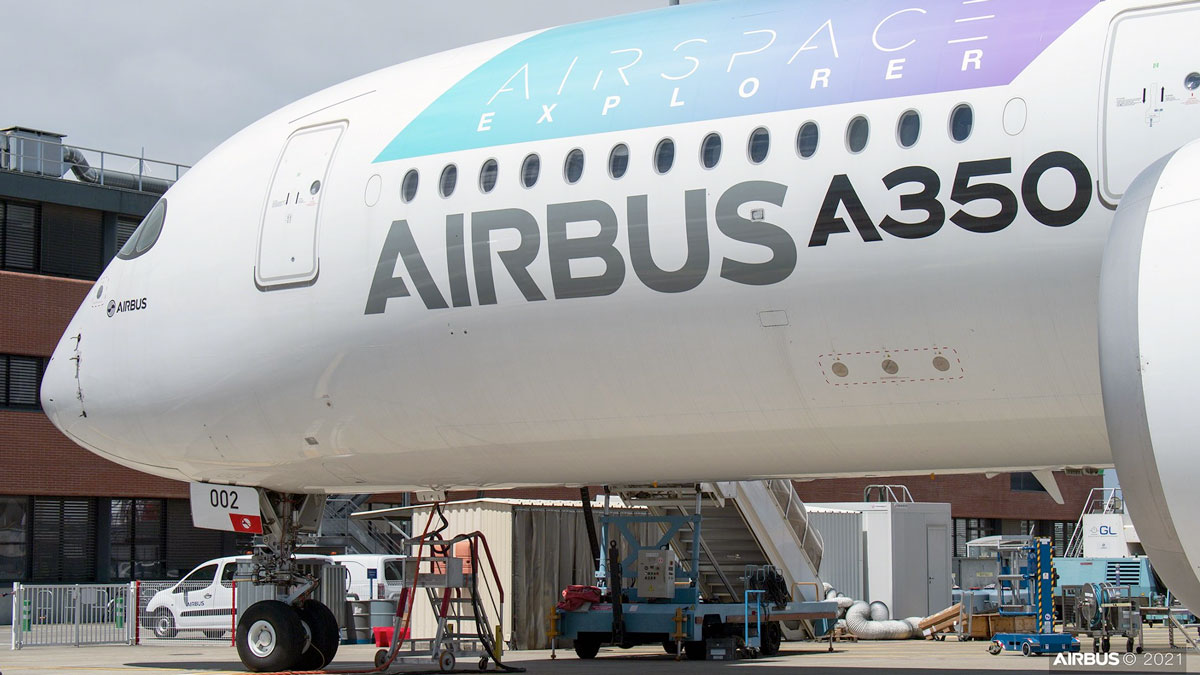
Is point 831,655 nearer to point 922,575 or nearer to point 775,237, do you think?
point 922,575

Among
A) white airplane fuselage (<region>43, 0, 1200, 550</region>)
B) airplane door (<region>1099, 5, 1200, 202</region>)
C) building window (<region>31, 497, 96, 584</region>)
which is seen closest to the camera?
→ airplane door (<region>1099, 5, 1200, 202</region>)

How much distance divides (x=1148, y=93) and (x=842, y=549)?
22.4 metres

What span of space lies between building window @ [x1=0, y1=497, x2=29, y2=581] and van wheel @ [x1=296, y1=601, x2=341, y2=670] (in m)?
23.3

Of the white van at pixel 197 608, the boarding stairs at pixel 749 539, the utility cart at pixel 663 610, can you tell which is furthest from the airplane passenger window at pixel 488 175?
the white van at pixel 197 608

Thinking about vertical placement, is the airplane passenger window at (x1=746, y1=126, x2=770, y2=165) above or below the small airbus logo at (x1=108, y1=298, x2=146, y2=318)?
above

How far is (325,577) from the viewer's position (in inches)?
1067

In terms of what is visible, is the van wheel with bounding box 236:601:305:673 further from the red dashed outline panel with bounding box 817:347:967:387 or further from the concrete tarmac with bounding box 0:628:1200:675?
the red dashed outline panel with bounding box 817:347:967:387

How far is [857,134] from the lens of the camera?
9.30 metres

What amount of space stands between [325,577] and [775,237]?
19462mm

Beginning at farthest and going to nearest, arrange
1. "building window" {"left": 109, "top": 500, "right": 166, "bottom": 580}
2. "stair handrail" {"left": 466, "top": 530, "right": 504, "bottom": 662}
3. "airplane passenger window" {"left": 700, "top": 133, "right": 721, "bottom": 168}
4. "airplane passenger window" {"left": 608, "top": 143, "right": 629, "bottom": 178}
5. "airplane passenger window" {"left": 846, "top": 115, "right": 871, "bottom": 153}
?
1. "building window" {"left": 109, "top": 500, "right": 166, "bottom": 580}
2. "stair handrail" {"left": 466, "top": 530, "right": 504, "bottom": 662}
3. "airplane passenger window" {"left": 608, "top": 143, "right": 629, "bottom": 178}
4. "airplane passenger window" {"left": 700, "top": 133, "right": 721, "bottom": 168}
5. "airplane passenger window" {"left": 846, "top": 115, "right": 871, "bottom": 153}

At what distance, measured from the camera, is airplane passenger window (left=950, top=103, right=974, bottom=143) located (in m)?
8.92

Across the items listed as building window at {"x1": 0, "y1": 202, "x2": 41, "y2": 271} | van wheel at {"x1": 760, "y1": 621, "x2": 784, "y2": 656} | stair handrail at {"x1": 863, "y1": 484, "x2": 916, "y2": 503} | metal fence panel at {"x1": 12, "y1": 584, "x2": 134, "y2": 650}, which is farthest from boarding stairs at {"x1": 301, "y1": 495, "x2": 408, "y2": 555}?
van wheel at {"x1": 760, "y1": 621, "x2": 784, "y2": 656}

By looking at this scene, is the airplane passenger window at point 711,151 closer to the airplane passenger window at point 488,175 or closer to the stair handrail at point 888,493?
the airplane passenger window at point 488,175

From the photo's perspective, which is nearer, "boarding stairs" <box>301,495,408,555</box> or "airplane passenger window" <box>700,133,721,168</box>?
"airplane passenger window" <box>700,133,721,168</box>
